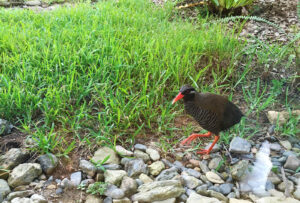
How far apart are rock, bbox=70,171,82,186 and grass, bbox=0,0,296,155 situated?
26cm

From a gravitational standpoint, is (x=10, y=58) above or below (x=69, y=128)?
above

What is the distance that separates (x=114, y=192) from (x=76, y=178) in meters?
0.35

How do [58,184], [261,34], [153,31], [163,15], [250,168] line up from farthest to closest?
[163,15]
[261,34]
[153,31]
[250,168]
[58,184]

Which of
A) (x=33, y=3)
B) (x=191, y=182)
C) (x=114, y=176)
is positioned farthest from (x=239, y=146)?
(x=33, y=3)

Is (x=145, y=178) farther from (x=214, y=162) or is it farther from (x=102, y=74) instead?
(x=102, y=74)

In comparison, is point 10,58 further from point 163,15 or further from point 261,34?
point 261,34

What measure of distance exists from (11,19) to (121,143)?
3.12 metres

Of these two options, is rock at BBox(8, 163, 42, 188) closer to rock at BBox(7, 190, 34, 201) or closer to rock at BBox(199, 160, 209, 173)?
rock at BBox(7, 190, 34, 201)

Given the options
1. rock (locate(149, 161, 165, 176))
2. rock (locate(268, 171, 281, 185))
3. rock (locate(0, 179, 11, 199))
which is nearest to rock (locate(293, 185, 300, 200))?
rock (locate(268, 171, 281, 185))

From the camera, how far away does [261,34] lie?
13.7 feet

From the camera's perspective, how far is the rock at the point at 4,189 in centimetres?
200

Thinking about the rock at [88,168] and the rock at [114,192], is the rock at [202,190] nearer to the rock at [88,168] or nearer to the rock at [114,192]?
the rock at [114,192]

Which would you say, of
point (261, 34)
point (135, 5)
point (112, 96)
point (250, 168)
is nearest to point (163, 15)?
point (135, 5)

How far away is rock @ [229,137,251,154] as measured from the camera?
97.4 inches
